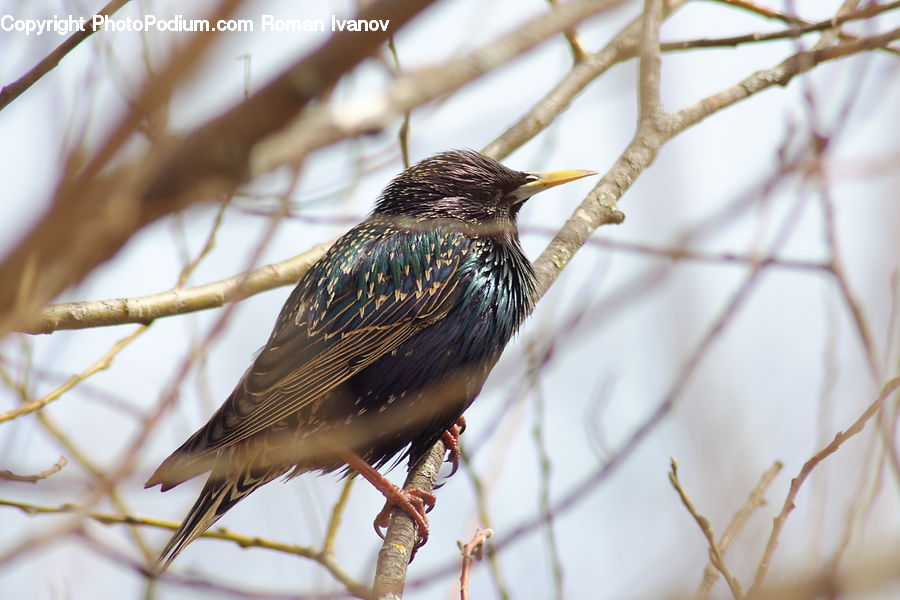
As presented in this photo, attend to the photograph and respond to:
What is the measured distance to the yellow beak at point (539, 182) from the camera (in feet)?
15.8

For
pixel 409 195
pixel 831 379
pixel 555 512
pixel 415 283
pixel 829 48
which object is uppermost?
pixel 409 195

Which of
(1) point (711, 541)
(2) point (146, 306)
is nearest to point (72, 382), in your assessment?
(2) point (146, 306)

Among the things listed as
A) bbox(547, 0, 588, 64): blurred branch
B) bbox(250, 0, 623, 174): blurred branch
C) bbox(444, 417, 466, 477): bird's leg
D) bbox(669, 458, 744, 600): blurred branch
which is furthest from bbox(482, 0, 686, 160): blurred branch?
bbox(250, 0, 623, 174): blurred branch

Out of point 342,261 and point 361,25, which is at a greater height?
point 342,261

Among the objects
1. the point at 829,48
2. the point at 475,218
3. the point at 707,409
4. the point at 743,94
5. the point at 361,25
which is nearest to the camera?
the point at 361,25

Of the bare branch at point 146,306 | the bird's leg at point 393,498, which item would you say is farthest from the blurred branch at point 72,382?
the bird's leg at point 393,498

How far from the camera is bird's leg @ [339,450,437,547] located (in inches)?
160

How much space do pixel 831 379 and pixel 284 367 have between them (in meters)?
2.30

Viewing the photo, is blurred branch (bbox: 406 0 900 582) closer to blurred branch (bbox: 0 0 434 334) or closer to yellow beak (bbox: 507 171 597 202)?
yellow beak (bbox: 507 171 597 202)

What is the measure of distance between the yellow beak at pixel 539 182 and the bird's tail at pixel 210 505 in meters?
1.85

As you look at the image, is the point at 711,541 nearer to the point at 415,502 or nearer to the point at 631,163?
the point at 415,502

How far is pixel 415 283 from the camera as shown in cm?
447

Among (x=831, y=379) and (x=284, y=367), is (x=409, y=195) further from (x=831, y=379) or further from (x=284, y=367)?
(x=831, y=379)

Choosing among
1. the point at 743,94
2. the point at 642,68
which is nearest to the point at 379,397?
the point at 642,68
